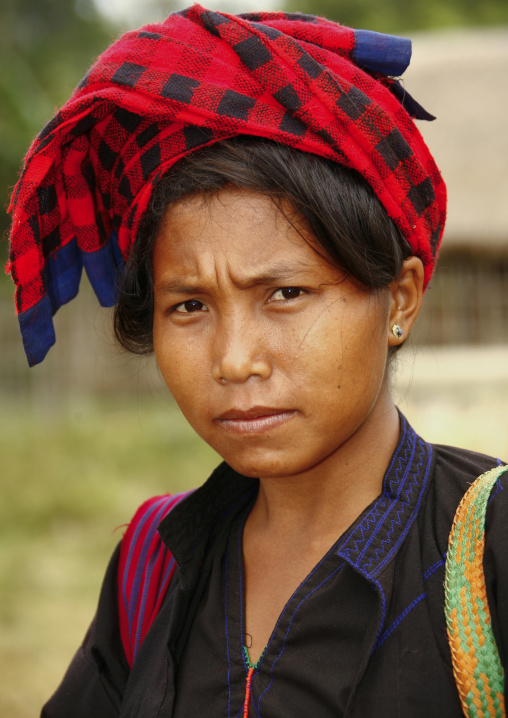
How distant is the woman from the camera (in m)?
1.42

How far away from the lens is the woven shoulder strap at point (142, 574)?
1.79m

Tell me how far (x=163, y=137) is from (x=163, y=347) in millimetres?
438

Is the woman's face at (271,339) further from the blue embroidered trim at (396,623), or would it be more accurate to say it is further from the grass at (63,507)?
the grass at (63,507)

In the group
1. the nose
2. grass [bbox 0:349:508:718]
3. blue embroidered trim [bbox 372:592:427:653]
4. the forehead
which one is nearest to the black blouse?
blue embroidered trim [bbox 372:592:427:653]

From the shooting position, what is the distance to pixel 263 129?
1.45 metres

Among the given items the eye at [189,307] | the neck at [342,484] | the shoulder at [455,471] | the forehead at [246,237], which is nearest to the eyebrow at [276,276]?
the forehead at [246,237]

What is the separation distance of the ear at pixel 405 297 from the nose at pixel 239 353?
325 millimetres

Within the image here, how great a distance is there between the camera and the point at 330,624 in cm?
141

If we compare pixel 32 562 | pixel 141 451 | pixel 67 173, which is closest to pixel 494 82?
pixel 141 451

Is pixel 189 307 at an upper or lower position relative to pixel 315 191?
lower

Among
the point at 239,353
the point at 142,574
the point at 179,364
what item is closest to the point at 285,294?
the point at 239,353

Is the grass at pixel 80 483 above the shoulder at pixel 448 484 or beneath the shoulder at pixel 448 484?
beneath

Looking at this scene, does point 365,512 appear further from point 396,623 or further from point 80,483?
point 80,483

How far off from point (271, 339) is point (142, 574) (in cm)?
75
